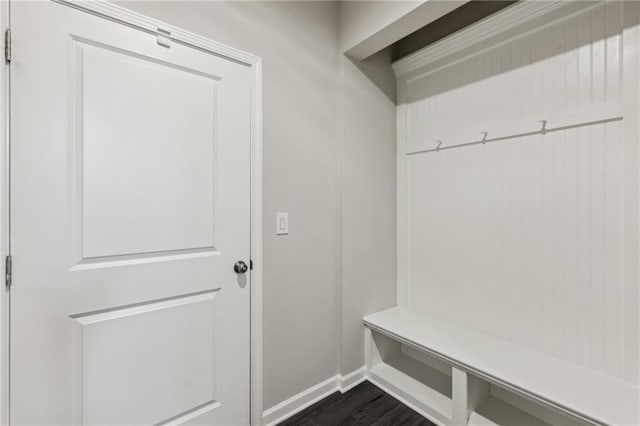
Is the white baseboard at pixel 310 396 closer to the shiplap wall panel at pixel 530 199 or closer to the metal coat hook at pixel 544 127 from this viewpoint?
the shiplap wall panel at pixel 530 199

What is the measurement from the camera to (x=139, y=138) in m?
1.27

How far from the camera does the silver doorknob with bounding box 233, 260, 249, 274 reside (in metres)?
1.55

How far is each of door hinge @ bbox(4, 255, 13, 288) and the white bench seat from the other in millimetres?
1862

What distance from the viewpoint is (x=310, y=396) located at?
73.4 inches

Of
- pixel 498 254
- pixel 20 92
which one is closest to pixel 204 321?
pixel 20 92

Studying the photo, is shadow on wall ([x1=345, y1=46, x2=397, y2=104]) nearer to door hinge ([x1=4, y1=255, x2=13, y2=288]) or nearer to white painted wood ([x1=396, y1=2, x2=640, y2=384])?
white painted wood ([x1=396, y1=2, x2=640, y2=384])

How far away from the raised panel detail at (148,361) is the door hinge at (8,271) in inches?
9.8

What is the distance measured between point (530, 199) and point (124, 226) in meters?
2.09

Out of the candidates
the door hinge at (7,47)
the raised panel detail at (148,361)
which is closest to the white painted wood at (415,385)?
the raised panel detail at (148,361)

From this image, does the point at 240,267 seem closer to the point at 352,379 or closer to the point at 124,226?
the point at 124,226

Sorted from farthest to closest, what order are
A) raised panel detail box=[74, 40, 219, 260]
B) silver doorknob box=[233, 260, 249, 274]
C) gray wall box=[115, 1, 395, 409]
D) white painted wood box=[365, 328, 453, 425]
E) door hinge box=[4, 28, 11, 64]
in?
1. white painted wood box=[365, 328, 453, 425]
2. gray wall box=[115, 1, 395, 409]
3. silver doorknob box=[233, 260, 249, 274]
4. raised panel detail box=[74, 40, 219, 260]
5. door hinge box=[4, 28, 11, 64]

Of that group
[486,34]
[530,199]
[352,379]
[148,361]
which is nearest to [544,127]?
[530,199]

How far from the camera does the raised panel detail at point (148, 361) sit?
46.9 inches

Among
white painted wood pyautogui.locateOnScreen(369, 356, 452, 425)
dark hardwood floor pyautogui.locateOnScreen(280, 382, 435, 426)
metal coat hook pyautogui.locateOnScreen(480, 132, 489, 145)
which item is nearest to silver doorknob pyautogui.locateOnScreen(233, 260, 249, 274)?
dark hardwood floor pyautogui.locateOnScreen(280, 382, 435, 426)
